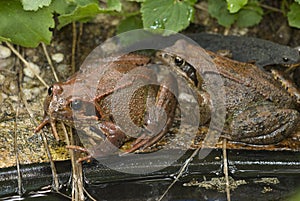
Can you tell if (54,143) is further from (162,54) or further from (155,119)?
(162,54)

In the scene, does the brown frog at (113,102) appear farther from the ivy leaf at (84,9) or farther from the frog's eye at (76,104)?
the ivy leaf at (84,9)

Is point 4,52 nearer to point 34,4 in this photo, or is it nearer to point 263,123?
point 34,4

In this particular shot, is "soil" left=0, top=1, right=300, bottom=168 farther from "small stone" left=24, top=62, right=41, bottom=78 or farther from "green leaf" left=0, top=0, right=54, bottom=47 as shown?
"green leaf" left=0, top=0, right=54, bottom=47

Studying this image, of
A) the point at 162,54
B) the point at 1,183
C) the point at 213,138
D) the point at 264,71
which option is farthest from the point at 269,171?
the point at 1,183

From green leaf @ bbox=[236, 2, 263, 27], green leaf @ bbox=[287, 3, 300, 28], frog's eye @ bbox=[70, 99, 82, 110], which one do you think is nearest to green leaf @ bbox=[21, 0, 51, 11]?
frog's eye @ bbox=[70, 99, 82, 110]

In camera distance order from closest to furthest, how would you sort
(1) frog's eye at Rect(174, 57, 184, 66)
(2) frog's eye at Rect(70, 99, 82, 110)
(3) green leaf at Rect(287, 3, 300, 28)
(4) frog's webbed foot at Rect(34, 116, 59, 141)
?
(2) frog's eye at Rect(70, 99, 82, 110)
(4) frog's webbed foot at Rect(34, 116, 59, 141)
(1) frog's eye at Rect(174, 57, 184, 66)
(3) green leaf at Rect(287, 3, 300, 28)
